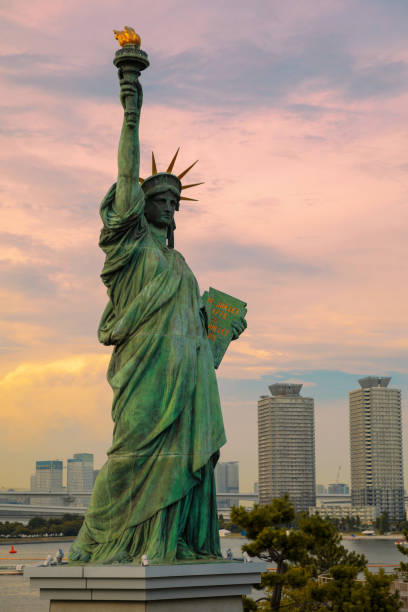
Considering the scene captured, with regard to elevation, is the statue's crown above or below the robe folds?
above

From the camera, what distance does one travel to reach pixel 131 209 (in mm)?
10320

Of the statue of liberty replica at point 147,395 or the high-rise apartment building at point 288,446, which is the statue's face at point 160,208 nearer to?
the statue of liberty replica at point 147,395

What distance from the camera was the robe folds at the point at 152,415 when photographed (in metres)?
9.89

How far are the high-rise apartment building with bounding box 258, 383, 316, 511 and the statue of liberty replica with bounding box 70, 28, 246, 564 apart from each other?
16278cm

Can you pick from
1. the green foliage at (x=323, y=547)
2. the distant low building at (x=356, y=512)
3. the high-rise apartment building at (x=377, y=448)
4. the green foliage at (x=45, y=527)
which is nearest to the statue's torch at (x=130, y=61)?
the green foliage at (x=323, y=547)

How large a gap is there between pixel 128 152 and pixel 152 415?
2971 millimetres

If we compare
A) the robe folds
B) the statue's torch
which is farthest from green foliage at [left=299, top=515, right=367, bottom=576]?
the statue's torch

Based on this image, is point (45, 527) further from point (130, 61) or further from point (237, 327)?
point (130, 61)

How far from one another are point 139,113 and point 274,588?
554 inches

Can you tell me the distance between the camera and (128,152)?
10.3 metres

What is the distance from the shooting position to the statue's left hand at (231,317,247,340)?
11.4 meters

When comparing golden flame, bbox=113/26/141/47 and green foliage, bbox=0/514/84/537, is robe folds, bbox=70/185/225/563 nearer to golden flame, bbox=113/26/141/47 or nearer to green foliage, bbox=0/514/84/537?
golden flame, bbox=113/26/141/47

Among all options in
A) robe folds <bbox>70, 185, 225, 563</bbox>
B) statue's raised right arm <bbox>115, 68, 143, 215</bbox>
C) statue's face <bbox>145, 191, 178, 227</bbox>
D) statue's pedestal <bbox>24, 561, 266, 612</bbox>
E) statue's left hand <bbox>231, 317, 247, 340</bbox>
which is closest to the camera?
statue's pedestal <bbox>24, 561, 266, 612</bbox>

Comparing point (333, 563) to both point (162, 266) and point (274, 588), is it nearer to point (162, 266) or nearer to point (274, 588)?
point (274, 588)
